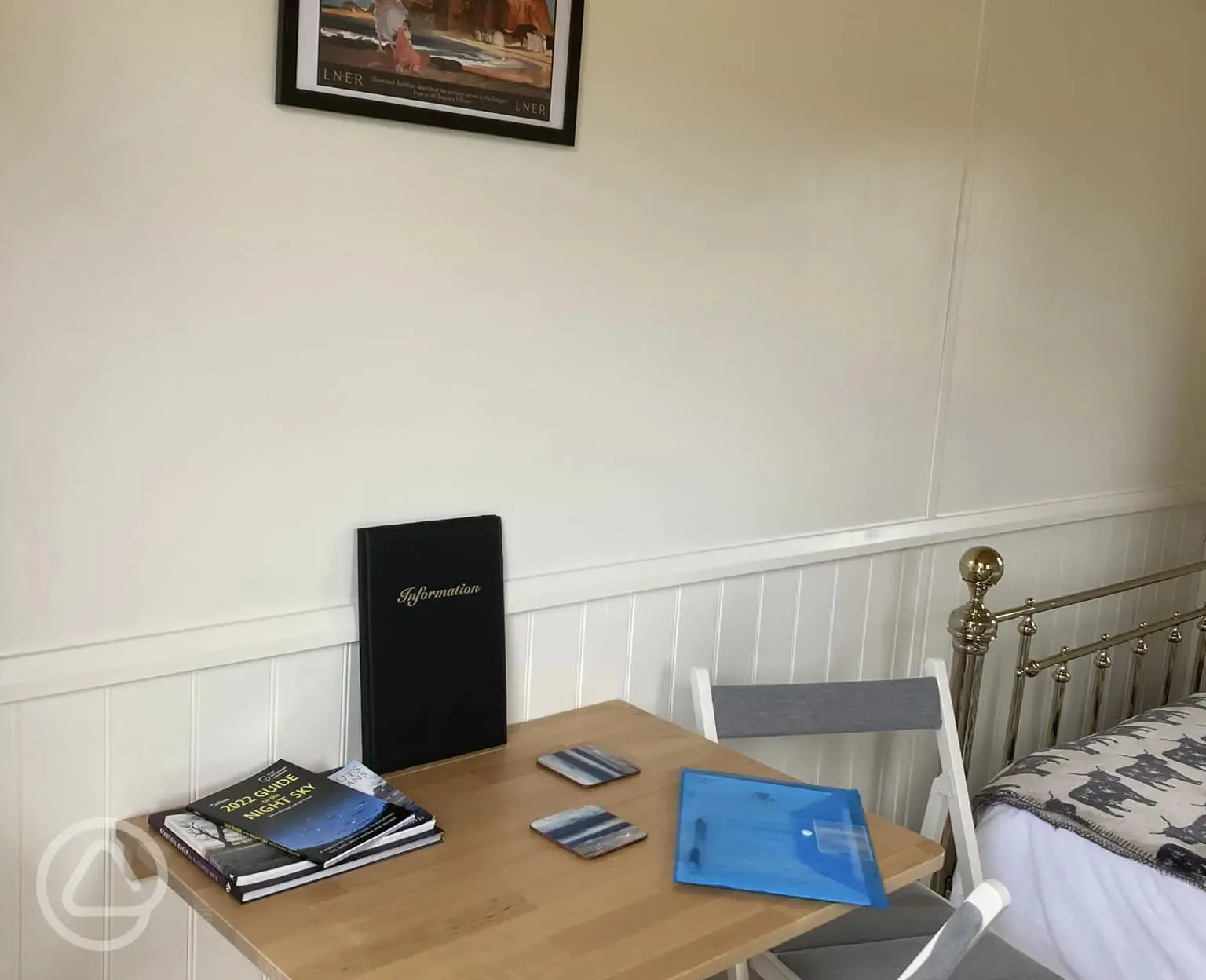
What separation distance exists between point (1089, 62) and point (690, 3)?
1.20 metres

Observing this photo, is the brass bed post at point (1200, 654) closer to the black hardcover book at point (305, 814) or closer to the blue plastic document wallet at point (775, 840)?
the blue plastic document wallet at point (775, 840)

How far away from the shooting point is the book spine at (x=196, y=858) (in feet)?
4.09

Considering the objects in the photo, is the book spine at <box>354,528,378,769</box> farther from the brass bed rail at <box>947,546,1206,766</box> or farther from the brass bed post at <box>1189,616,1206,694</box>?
the brass bed post at <box>1189,616,1206,694</box>

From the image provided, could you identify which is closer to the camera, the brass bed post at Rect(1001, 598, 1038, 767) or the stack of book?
the stack of book

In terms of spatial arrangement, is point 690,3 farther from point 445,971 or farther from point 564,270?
point 445,971

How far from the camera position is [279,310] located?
1.43 meters

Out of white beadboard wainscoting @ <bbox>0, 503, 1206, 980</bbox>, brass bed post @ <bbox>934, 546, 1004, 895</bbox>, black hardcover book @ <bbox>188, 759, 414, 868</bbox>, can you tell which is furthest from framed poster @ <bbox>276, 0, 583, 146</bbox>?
brass bed post @ <bbox>934, 546, 1004, 895</bbox>

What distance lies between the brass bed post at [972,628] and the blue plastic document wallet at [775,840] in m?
0.62

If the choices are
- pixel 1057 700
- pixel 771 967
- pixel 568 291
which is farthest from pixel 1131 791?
pixel 568 291

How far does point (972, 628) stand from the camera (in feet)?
6.91

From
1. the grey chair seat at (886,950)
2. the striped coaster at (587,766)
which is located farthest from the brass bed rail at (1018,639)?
the striped coaster at (587,766)

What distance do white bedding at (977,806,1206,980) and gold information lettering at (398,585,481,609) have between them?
108cm

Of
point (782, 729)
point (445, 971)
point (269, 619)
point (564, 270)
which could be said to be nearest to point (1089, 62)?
point (564, 270)

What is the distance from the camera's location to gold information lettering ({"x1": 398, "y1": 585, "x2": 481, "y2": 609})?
1.55 metres
